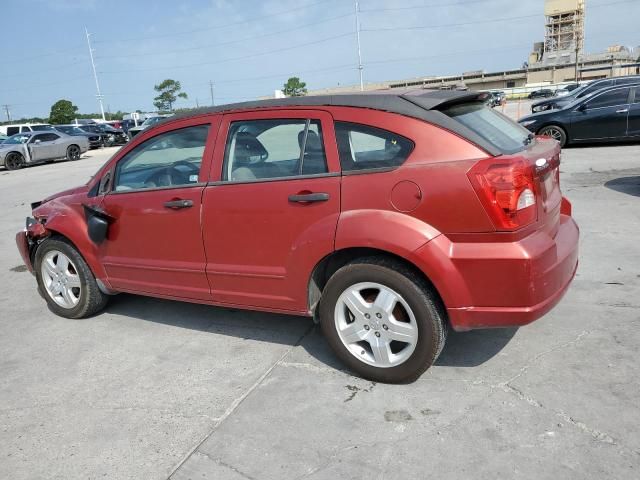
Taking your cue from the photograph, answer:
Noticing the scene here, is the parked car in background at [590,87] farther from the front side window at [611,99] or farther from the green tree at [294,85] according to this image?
the green tree at [294,85]

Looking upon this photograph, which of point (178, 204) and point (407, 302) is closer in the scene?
point (407, 302)

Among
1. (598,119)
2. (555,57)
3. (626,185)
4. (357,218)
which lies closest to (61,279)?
(357,218)

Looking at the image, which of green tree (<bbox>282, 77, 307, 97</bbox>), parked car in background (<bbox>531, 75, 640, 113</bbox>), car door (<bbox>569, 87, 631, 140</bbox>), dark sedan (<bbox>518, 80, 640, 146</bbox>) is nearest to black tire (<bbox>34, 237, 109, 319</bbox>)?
dark sedan (<bbox>518, 80, 640, 146</bbox>)

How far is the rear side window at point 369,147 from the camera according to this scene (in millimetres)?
2977

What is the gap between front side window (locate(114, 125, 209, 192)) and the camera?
379 cm

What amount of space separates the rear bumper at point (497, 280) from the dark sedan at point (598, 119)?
1097 centimetres

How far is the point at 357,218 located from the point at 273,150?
0.86 m

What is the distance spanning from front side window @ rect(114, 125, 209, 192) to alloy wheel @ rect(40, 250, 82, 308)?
93 centimetres

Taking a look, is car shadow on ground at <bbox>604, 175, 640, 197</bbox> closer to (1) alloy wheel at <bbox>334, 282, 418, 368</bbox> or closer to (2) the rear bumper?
(2) the rear bumper

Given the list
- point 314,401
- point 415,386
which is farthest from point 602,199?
point 314,401

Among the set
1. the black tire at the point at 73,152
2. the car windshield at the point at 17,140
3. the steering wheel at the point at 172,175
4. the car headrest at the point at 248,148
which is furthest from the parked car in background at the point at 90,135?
the car headrest at the point at 248,148

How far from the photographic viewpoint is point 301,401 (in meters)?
3.09

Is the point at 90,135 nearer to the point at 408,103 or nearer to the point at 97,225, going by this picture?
the point at 97,225

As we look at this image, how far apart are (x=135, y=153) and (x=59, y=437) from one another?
7.15ft
